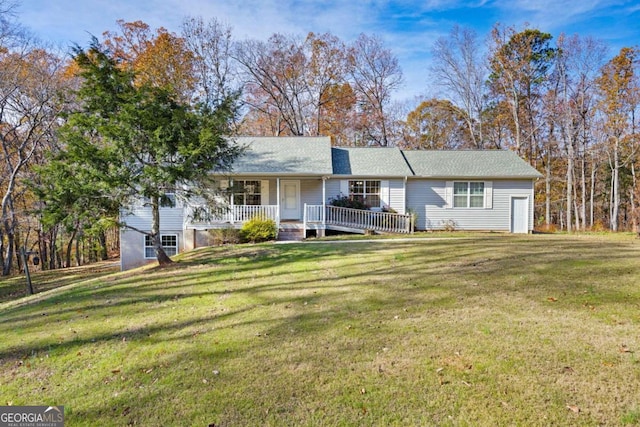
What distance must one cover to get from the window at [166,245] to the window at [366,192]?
8685 millimetres

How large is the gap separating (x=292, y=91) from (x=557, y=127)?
20.7 m

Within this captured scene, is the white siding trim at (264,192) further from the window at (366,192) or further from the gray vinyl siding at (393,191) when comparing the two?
the window at (366,192)

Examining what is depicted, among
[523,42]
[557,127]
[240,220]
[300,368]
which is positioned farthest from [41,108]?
[557,127]

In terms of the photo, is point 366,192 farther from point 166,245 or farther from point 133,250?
point 133,250

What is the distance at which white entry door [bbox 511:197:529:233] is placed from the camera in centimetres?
1741

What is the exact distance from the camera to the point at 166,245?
16.8 m

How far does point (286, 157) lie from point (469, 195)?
9228mm

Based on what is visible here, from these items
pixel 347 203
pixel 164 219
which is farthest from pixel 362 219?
pixel 164 219

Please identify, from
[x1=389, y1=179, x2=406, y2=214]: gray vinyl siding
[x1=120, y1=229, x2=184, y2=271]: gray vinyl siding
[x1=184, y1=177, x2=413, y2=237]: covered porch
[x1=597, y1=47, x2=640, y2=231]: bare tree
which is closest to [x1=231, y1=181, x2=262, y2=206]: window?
[x1=184, y1=177, x2=413, y2=237]: covered porch

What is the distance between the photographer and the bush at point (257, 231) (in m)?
14.1

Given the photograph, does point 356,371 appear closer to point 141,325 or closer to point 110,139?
point 141,325

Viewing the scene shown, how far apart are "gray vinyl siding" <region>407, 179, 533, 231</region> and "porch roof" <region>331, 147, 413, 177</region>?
1.75 metres

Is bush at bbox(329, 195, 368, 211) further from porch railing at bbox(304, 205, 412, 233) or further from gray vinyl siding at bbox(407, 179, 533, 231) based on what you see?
gray vinyl siding at bbox(407, 179, 533, 231)

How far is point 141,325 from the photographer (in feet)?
16.8
